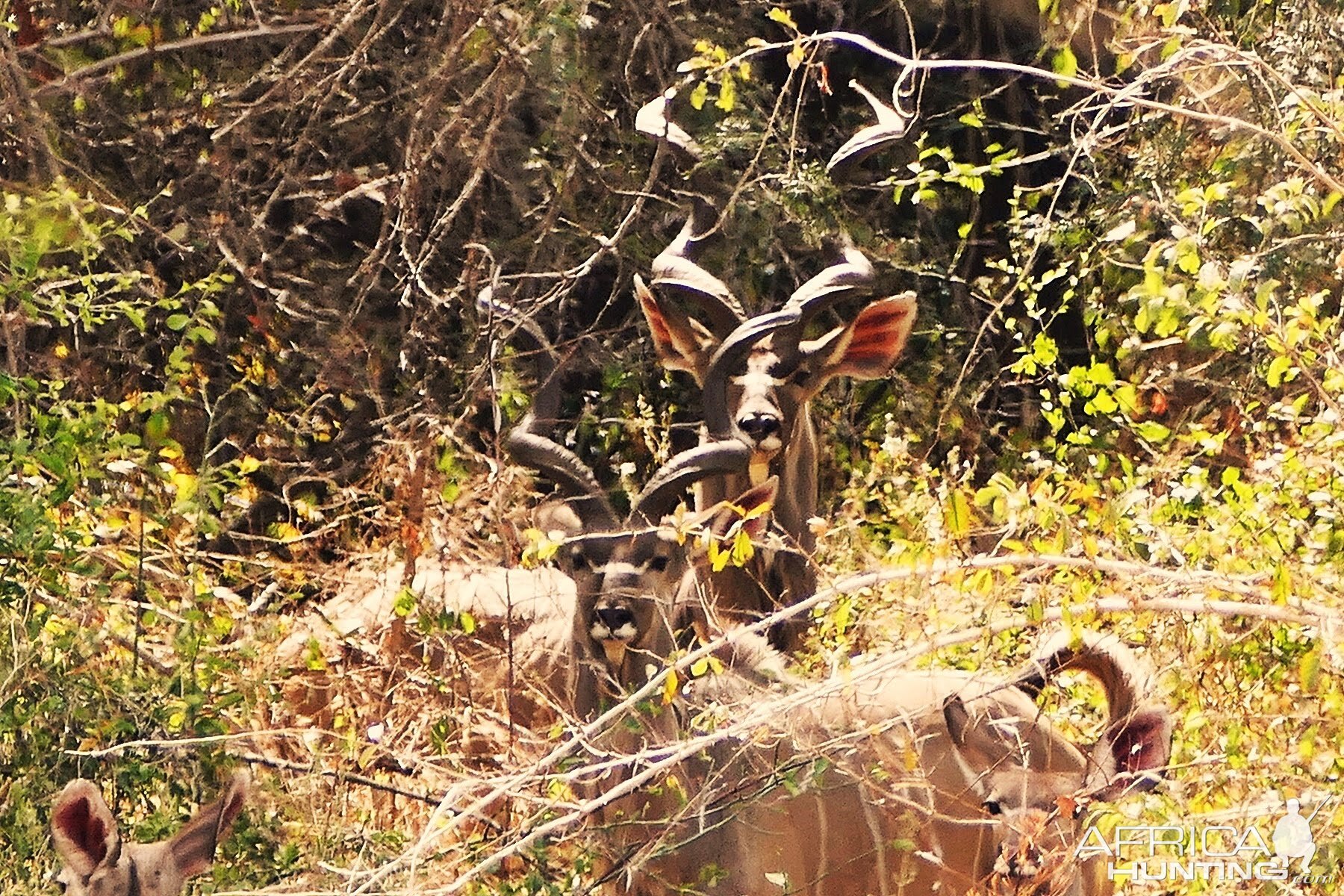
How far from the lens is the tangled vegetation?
402 cm

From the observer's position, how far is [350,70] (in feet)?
23.2

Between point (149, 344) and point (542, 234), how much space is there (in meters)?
2.07

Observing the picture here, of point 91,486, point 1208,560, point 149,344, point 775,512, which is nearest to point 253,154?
point 149,344

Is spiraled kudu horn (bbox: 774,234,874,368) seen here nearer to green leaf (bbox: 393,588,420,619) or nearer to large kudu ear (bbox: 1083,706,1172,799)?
green leaf (bbox: 393,588,420,619)

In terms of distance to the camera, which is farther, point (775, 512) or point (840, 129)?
point (840, 129)

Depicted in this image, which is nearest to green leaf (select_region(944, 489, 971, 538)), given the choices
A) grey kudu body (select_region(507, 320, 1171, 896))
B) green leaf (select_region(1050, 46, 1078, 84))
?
grey kudu body (select_region(507, 320, 1171, 896))

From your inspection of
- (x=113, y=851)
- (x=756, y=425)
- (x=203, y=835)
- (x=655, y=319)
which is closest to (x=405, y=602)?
(x=203, y=835)

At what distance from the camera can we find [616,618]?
4301mm

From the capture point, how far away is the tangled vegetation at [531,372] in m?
4.02

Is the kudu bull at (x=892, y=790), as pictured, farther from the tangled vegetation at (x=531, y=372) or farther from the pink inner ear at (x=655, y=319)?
the pink inner ear at (x=655, y=319)

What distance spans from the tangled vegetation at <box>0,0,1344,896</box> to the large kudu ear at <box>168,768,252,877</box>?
0.16 m

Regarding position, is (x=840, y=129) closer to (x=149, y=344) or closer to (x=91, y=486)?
(x=149, y=344)

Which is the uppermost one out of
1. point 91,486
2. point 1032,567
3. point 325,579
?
point 1032,567

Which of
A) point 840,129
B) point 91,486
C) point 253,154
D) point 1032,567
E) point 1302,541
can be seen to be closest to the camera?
point 1032,567
